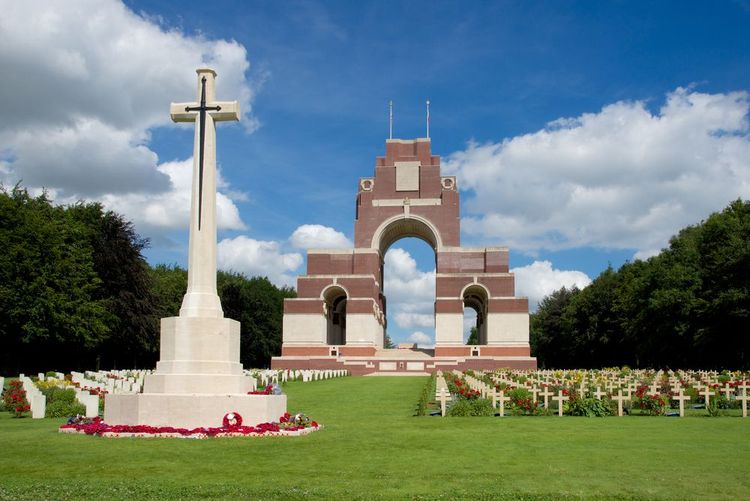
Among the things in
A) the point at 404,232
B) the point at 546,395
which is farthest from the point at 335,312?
the point at 546,395

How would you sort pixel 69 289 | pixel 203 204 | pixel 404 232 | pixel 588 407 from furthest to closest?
pixel 404 232 → pixel 69 289 → pixel 588 407 → pixel 203 204

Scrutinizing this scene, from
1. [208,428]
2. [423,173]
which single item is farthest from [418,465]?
[423,173]

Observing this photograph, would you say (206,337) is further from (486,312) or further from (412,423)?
(486,312)

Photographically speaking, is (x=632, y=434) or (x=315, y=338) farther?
(x=315, y=338)

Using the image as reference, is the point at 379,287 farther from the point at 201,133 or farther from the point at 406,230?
the point at 201,133

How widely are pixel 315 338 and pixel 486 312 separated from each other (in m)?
13.6

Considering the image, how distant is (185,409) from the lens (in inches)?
478

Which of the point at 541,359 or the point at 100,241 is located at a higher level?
the point at 100,241

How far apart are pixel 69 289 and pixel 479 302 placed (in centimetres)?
3621

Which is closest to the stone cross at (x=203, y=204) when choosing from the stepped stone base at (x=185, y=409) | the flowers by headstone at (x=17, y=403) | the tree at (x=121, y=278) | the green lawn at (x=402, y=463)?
the stepped stone base at (x=185, y=409)

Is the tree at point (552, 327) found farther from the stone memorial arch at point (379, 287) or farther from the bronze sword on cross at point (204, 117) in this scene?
the bronze sword on cross at point (204, 117)

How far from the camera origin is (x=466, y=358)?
5241cm

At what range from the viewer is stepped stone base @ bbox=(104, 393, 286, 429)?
477 inches

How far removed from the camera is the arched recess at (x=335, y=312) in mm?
56125
